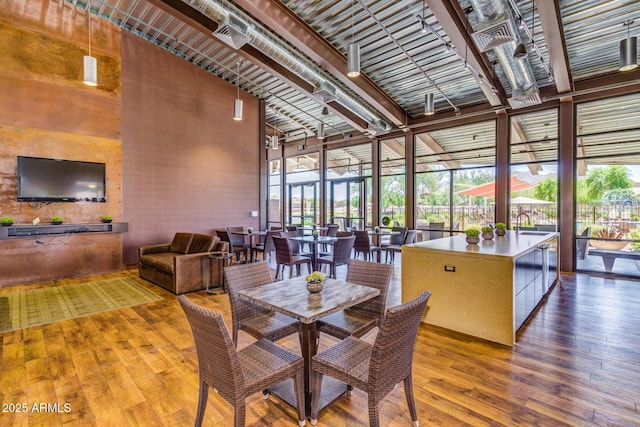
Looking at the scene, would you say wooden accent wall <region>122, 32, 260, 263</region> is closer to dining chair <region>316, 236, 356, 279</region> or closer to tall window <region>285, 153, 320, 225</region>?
tall window <region>285, 153, 320, 225</region>

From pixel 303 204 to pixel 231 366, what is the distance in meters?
10.3

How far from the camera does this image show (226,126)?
27.3ft

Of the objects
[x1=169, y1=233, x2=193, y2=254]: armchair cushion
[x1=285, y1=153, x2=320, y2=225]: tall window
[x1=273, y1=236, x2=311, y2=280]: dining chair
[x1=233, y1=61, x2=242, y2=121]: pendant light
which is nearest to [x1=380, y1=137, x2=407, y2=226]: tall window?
[x1=285, y1=153, x2=320, y2=225]: tall window

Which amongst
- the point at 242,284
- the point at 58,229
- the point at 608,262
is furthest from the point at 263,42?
the point at 608,262

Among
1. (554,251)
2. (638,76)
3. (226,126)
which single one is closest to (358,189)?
(226,126)

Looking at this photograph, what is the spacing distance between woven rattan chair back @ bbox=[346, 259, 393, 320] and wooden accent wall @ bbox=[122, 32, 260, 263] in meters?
5.89

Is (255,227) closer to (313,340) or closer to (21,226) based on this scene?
(21,226)

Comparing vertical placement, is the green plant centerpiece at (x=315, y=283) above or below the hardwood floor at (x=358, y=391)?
above

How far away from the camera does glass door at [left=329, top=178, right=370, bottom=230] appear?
9.98 metres

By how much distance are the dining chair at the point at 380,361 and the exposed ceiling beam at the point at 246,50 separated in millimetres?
5282

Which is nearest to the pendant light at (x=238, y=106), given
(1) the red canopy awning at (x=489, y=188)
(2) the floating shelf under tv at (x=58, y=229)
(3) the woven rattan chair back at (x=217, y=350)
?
(2) the floating shelf under tv at (x=58, y=229)

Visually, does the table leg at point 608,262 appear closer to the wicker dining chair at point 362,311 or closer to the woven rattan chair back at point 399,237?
the woven rattan chair back at point 399,237

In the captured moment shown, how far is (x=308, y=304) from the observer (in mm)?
2014

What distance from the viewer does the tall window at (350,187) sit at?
992 centimetres
